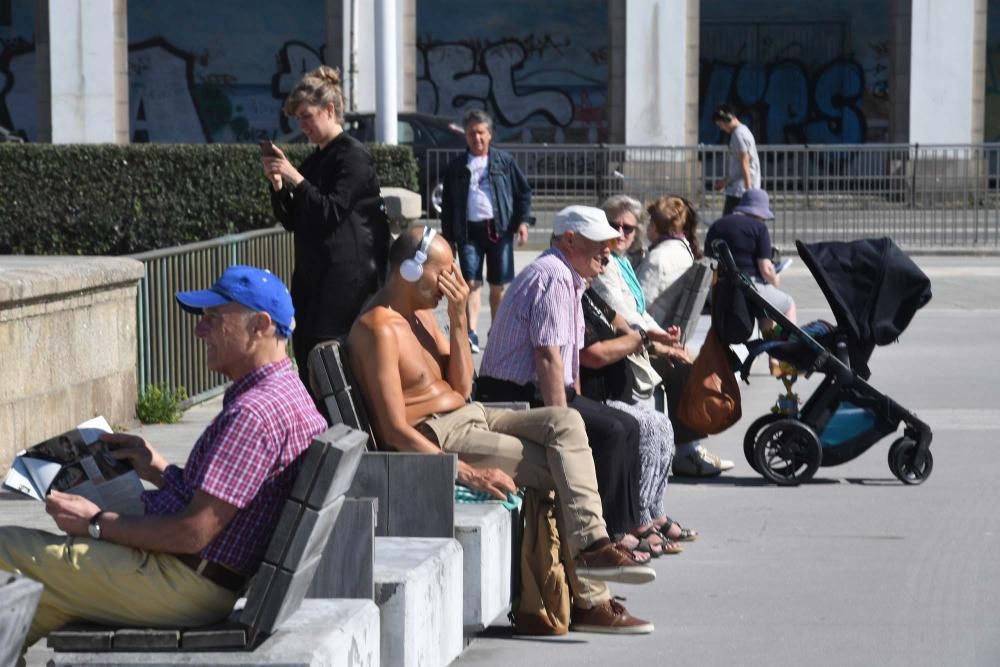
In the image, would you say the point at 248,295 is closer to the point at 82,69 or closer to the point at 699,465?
the point at 699,465

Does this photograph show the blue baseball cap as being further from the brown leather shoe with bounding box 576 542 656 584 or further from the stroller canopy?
the stroller canopy

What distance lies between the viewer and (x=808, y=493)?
9.47 meters

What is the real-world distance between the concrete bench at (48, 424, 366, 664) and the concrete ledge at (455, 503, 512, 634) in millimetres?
1580

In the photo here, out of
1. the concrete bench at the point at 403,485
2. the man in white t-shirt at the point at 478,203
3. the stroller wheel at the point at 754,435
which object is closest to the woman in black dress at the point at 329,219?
the concrete bench at the point at 403,485

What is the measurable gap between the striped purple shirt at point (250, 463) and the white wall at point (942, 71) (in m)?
28.7

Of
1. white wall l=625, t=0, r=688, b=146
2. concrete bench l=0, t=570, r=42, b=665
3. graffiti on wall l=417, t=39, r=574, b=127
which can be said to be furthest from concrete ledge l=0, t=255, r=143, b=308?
graffiti on wall l=417, t=39, r=574, b=127

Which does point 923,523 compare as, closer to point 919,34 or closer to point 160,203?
point 160,203

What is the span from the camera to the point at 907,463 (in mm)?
9641

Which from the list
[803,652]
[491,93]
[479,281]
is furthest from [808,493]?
[491,93]

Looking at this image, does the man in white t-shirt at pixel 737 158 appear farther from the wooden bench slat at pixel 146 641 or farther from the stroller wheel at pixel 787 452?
the wooden bench slat at pixel 146 641

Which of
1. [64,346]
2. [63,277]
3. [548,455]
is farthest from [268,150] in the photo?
[64,346]

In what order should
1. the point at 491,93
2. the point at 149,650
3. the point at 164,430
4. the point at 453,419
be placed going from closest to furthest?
the point at 149,650 → the point at 453,419 → the point at 164,430 → the point at 491,93

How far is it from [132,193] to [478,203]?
466 centimetres

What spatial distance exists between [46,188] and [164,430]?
27.4 feet
